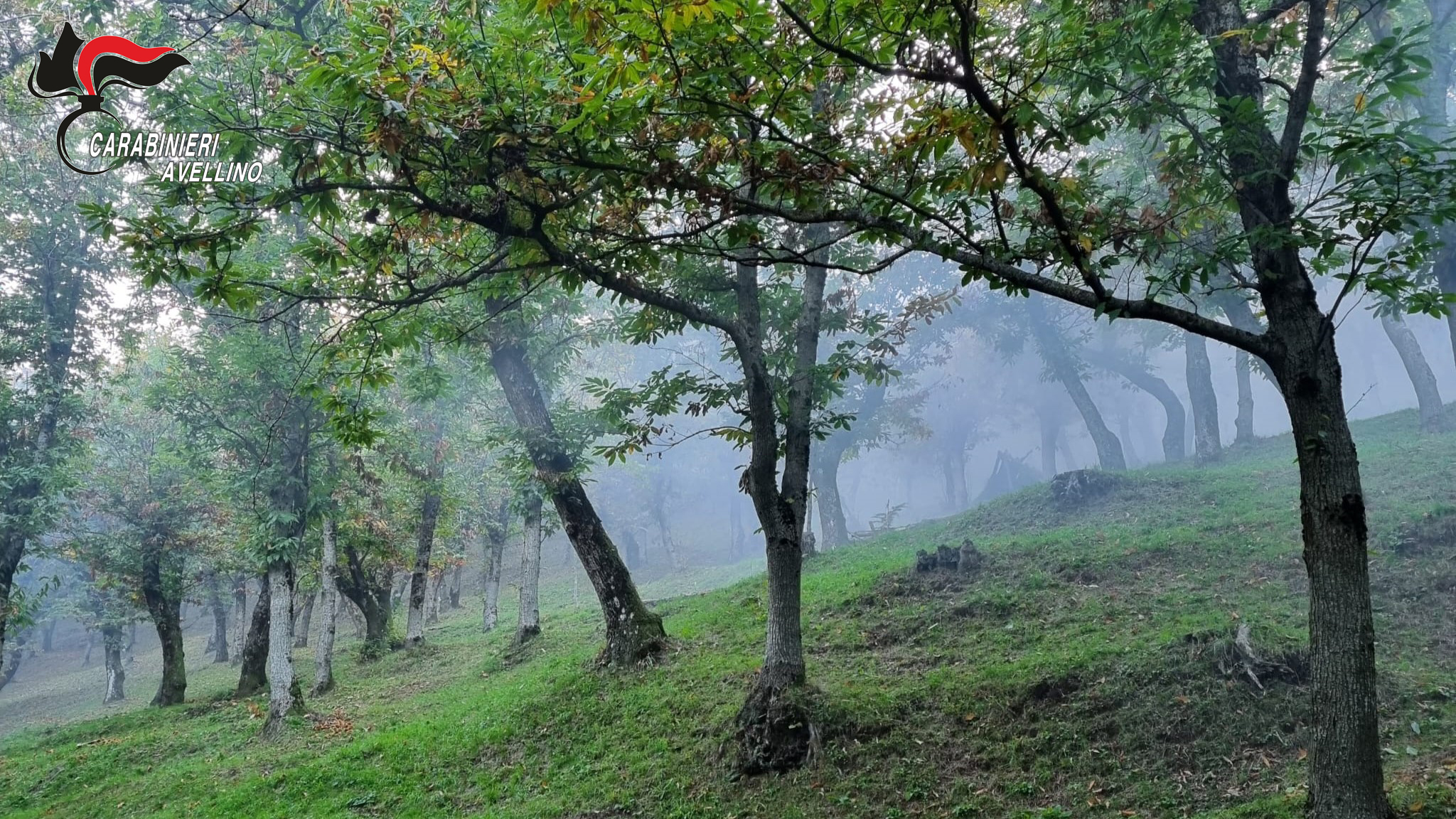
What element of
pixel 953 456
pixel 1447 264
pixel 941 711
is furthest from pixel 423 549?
pixel 953 456

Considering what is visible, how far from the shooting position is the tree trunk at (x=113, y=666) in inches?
993

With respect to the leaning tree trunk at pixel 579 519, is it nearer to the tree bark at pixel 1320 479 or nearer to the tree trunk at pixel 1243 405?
the tree bark at pixel 1320 479

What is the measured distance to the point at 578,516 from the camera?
12.8 meters

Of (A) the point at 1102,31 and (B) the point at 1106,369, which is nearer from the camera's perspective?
(A) the point at 1102,31

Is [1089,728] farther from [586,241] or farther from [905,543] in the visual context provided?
[905,543]

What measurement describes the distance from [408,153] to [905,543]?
19.0m

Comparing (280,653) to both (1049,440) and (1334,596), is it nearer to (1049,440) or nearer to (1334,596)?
(1334,596)

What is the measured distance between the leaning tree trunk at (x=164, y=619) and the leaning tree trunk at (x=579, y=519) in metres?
12.7

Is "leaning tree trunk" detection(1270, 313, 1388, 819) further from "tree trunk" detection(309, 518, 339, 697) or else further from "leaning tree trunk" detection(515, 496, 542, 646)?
"tree trunk" detection(309, 518, 339, 697)

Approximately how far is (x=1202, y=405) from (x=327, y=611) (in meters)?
25.3

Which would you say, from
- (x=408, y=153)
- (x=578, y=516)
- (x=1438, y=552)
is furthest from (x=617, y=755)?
(x=1438, y=552)

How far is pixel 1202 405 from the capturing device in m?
23.6

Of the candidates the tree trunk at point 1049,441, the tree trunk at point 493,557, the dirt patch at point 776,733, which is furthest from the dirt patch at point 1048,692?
the tree trunk at point 1049,441

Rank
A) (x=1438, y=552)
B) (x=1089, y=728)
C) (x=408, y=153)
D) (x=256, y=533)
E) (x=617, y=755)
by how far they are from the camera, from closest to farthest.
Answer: (x=408, y=153)
(x=1089, y=728)
(x=617, y=755)
(x=1438, y=552)
(x=256, y=533)
